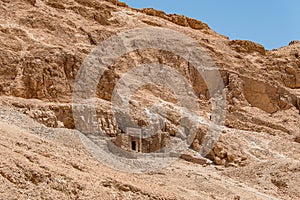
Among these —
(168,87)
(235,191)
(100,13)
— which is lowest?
(235,191)

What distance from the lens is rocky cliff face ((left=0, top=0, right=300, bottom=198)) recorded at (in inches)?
769

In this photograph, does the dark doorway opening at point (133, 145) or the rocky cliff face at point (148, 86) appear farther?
the rocky cliff face at point (148, 86)

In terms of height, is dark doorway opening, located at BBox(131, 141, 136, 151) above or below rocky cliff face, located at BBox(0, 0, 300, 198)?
below

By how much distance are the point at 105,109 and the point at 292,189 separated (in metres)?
8.28

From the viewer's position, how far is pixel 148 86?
83.5 ft

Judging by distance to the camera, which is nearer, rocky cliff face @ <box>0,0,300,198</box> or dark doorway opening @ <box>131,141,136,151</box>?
dark doorway opening @ <box>131,141,136,151</box>

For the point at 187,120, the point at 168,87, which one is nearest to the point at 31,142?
the point at 187,120

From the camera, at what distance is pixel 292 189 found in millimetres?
15836

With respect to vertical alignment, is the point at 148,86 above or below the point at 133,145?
above

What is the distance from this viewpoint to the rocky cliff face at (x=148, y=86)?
19.5m

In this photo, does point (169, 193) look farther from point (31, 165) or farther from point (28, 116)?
point (28, 116)

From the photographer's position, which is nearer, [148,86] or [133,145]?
[133,145]

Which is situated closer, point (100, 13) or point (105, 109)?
point (105, 109)

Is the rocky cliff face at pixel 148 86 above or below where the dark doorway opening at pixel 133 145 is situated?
above
